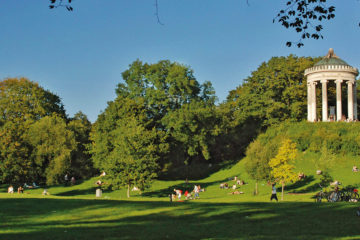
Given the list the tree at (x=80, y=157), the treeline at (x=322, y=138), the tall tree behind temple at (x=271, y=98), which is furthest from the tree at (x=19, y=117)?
the tall tree behind temple at (x=271, y=98)

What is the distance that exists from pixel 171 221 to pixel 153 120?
42.1 metres

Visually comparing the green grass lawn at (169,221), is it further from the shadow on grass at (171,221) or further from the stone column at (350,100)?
the stone column at (350,100)

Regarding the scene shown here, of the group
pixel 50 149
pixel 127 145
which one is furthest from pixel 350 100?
pixel 50 149

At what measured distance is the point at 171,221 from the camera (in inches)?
730

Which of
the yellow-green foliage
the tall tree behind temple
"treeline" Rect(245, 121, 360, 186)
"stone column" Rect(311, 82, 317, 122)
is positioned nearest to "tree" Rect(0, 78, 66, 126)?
the tall tree behind temple

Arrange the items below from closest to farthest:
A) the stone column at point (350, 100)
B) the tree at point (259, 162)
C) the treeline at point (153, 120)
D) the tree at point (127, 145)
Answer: the tree at point (259, 162)
the tree at point (127, 145)
the treeline at point (153, 120)
the stone column at point (350, 100)

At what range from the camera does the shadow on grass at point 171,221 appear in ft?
50.1

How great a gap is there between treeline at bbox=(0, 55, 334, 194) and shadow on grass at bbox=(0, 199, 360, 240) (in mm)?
23408

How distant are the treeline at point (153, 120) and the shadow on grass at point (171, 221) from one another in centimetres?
2341

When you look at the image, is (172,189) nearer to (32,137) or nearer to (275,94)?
(32,137)

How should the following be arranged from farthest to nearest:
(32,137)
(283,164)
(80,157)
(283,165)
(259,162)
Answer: (80,157) < (32,137) < (259,162) < (283,164) < (283,165)

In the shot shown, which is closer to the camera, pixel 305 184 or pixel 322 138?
pixel 305 184

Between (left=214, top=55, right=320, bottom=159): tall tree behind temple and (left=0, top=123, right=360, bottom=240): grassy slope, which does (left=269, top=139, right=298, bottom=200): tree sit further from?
(left=214, top=55, right=320, bottom=159): tall tree behind temple

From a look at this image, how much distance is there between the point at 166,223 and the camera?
17969mm
